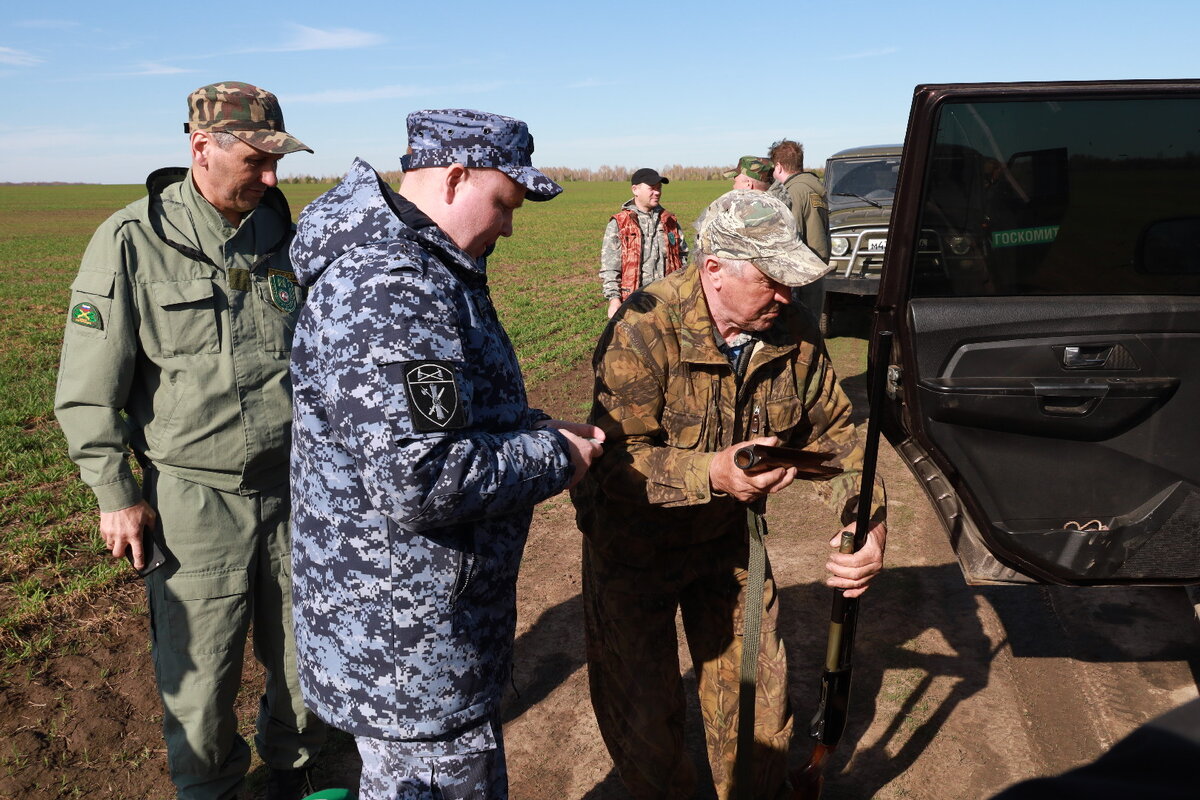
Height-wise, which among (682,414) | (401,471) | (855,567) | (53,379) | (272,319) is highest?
(272,319)

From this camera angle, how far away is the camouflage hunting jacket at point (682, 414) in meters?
2.59

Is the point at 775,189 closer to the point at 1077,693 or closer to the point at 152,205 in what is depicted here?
the point at 1077,693

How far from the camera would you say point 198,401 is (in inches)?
110

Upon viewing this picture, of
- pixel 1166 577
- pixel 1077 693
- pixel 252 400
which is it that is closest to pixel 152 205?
pixel 252 400

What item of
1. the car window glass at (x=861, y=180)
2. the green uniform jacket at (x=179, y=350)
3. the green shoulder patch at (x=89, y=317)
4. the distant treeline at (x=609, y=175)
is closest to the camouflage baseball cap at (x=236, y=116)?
the green uniform jacket at (x=179, y=350)

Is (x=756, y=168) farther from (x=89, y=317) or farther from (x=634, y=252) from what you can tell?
(x=89, y=317)

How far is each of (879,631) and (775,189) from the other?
14.0ft

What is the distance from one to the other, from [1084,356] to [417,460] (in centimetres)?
214

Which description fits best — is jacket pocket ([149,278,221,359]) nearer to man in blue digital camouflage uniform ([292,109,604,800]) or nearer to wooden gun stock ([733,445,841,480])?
man in blue digital camouflage uniform ([292,109,604,800])

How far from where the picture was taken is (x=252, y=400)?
9.52ft

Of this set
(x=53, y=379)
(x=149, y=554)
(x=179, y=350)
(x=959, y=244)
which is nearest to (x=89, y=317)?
(x=179, y=350)

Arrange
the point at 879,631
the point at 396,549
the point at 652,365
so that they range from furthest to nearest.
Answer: the point at 879,631
the point at 652,365
the point at 396,549

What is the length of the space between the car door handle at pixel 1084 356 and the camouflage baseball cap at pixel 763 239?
3.17 feet

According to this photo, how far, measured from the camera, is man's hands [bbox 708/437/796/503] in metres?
2.33
